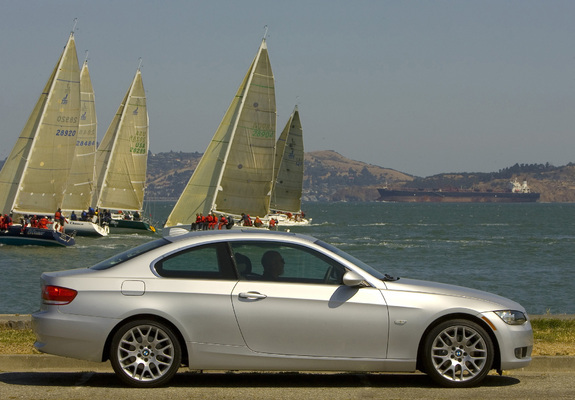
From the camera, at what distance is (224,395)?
327 inches

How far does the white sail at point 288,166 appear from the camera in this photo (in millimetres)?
90062

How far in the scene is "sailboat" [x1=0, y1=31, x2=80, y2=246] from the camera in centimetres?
5784

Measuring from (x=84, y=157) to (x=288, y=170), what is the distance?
2528cm

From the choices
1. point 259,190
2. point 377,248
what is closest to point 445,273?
point 377,248

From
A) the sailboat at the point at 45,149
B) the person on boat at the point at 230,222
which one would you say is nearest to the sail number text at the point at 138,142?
the sailboat at the point at 45,149

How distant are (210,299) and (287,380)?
4.17 ft

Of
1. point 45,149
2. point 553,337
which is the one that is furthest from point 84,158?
point 553,337

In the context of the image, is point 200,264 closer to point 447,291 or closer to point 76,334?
point 76,334

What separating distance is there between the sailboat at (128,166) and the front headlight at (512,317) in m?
66.3

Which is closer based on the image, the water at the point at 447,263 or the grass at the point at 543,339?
the grass at the point at 543,339

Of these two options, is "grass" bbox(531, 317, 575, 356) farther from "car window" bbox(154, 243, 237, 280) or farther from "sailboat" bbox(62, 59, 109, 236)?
"sailboat" bbox(62, 59, 109, 236)

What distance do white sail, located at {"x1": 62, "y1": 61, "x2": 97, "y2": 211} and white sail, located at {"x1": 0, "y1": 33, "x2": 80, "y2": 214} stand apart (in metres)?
→ 10.5

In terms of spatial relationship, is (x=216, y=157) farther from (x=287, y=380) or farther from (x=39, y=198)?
(x=287, y=380)

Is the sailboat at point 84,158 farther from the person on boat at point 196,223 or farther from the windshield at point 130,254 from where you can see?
the windshield at point 130,254
